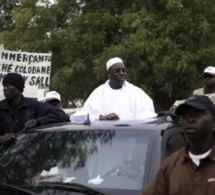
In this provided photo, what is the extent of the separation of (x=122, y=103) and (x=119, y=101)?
4 centimetres

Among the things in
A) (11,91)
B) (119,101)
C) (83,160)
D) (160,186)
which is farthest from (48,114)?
(160,186)

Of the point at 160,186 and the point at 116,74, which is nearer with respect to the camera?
the point at 160,186

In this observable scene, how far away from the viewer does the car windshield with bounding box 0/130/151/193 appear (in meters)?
4.79

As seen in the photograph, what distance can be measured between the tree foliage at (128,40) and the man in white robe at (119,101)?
21.8 feet

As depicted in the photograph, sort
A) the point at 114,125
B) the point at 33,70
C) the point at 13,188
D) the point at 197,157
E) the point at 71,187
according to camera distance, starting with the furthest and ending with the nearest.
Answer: the point at 33,70 → the point at 114,125 → the point at 13,188 → the point at 71,187 → the point at 197,157

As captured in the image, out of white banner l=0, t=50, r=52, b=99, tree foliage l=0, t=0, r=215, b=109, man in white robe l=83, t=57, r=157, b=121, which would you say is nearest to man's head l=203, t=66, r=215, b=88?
man in white robe l=83, t=57, r=157, b=121

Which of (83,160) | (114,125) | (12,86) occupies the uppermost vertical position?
(12,86)

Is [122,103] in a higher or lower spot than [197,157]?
higher

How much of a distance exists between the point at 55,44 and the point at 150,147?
10.5 m

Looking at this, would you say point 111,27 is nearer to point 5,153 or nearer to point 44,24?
point 44,24

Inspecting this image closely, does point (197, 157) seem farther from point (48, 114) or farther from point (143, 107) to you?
point (48, 114)

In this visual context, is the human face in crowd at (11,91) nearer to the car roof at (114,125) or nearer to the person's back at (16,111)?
the person's back at (16,111)

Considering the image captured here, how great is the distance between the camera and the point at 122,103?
256 inches

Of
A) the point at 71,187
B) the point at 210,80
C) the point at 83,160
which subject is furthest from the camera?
the point at 210,80
